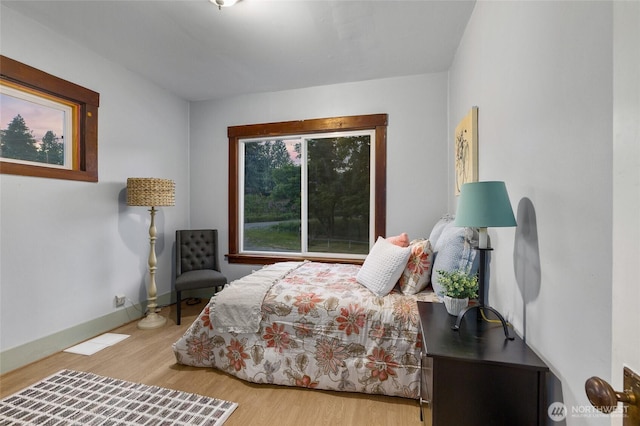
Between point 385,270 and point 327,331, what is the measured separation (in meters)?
0.59

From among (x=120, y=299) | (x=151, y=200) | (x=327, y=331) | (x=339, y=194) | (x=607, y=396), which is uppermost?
(x=339, y=194)

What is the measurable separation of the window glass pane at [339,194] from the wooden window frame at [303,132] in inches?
6.0

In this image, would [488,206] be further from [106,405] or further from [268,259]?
[268,259]

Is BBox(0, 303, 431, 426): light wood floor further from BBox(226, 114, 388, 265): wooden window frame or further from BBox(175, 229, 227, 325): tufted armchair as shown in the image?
BBox(226, 114, 388, 265): wooden window frame

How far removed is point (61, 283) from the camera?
2.46m

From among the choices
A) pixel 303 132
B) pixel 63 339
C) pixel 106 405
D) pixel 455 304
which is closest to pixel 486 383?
pixel 455 304

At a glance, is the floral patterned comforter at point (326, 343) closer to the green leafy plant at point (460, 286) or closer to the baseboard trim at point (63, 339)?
the green leafy plant at point (460, 286)

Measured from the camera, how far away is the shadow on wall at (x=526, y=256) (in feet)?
3.80

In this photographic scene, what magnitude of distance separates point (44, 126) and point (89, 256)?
1.18 metres

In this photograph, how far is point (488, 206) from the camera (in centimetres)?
120

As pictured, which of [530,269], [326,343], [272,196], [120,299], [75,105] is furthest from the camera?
[272,196]

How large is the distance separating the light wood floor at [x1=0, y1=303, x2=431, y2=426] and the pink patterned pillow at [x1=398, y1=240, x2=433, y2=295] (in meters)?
0.71

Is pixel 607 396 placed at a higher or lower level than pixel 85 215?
lower

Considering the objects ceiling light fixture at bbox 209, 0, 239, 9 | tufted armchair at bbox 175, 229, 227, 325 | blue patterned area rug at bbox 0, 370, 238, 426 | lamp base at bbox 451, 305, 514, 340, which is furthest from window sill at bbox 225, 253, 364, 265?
ceiling light fixture at bbox 209, 0, 239, 9
